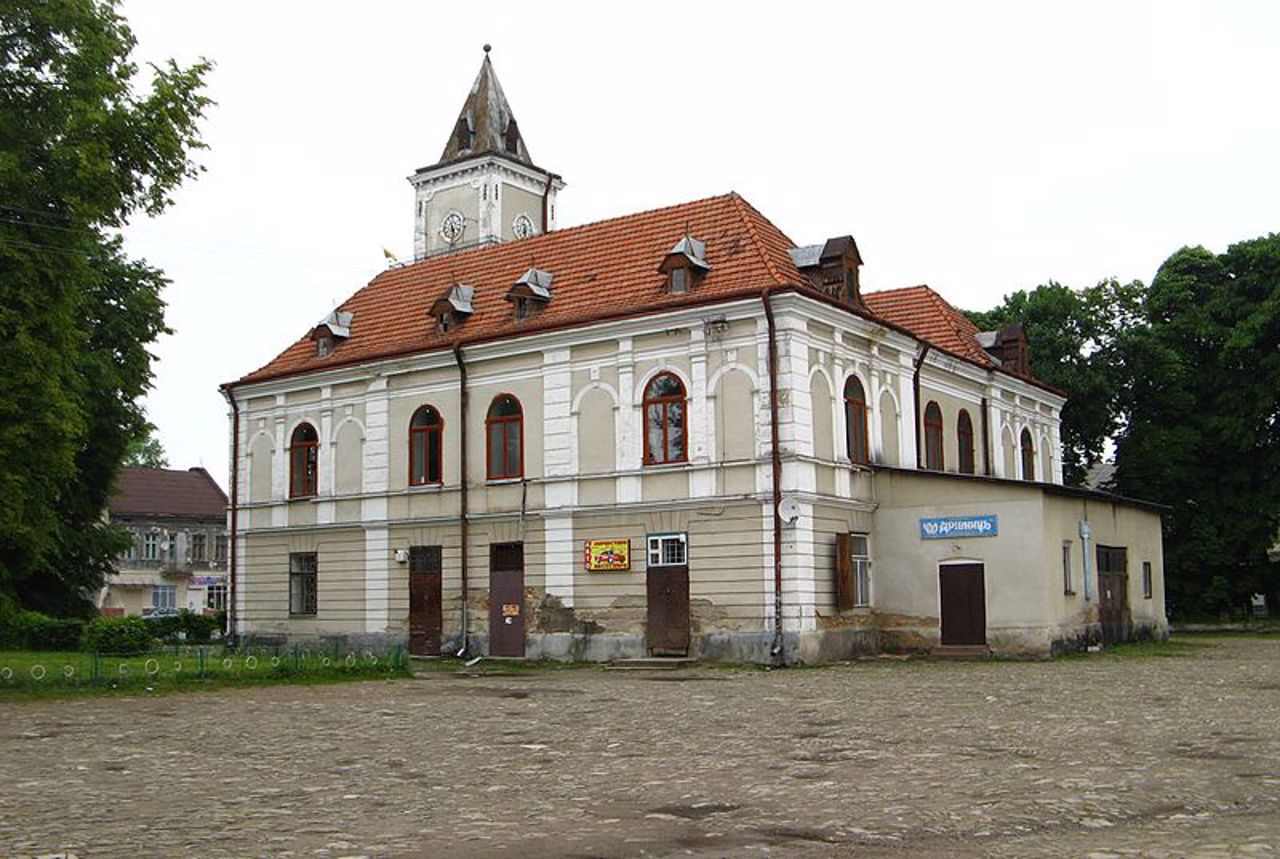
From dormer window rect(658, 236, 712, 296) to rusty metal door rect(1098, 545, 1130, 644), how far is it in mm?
11707

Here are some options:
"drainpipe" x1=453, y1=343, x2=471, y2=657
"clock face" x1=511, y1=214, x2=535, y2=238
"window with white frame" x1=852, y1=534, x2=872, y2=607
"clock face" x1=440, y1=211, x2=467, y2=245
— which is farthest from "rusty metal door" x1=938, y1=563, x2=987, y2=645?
"clock face" x1=440, y1=211, x2=467, y2=245

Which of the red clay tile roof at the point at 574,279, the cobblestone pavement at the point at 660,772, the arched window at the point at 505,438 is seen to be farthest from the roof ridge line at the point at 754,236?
the cobblestone pavement at the point at 660,772

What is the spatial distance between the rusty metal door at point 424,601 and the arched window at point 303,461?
449 cm

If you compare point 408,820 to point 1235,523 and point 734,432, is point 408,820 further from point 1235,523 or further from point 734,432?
point 1235,523

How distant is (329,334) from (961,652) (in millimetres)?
18686

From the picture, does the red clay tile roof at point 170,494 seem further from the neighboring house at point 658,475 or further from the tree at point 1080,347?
the tree at point 1080,347

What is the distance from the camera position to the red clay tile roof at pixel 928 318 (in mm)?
35125

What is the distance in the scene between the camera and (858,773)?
11.1 meters

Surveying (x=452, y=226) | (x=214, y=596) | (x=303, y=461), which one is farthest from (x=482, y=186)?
(x=214, y=596)

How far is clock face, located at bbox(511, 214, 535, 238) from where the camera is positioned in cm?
4906

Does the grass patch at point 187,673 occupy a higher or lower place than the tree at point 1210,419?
lower

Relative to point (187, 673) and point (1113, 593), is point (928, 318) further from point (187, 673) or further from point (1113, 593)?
point (187, 673)

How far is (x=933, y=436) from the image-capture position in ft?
108

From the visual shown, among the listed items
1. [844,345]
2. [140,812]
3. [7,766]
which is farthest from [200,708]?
[844,345]
